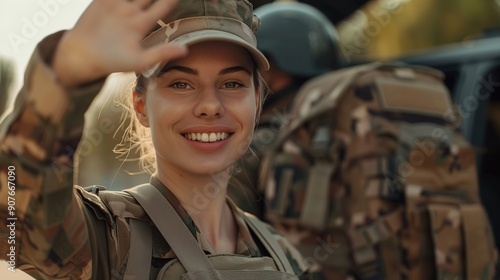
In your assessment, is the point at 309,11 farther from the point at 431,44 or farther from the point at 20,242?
the point at 431,44

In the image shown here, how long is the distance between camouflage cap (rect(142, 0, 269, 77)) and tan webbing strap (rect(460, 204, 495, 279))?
7.00 ft

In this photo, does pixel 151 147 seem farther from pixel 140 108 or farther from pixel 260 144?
pixel 260 144

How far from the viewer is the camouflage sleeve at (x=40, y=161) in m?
1.36

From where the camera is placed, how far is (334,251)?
398cm

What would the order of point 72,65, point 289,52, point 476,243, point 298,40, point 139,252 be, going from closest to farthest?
point 72,65, point 139,252, point 476,243, point 289,52, point 298,40

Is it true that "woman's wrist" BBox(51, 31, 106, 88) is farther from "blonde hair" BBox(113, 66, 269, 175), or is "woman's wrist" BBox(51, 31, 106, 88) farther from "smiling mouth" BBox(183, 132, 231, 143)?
"blonde hair" BBox(113, 66, 269, 175)

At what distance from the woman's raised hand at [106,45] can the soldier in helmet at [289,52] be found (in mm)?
3130

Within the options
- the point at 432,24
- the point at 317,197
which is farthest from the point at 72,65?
the point at 432,24

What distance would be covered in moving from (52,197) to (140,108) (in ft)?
1.68

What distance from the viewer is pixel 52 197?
142cm

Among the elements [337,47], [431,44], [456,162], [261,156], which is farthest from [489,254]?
[431,44]

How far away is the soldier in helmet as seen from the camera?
4.86 metres

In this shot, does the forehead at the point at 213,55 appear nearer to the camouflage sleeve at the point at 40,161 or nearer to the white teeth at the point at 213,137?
the white teeth at the point at 213,137

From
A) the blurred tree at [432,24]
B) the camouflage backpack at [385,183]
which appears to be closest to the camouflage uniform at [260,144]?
the camouflage backpack at [385,183]
